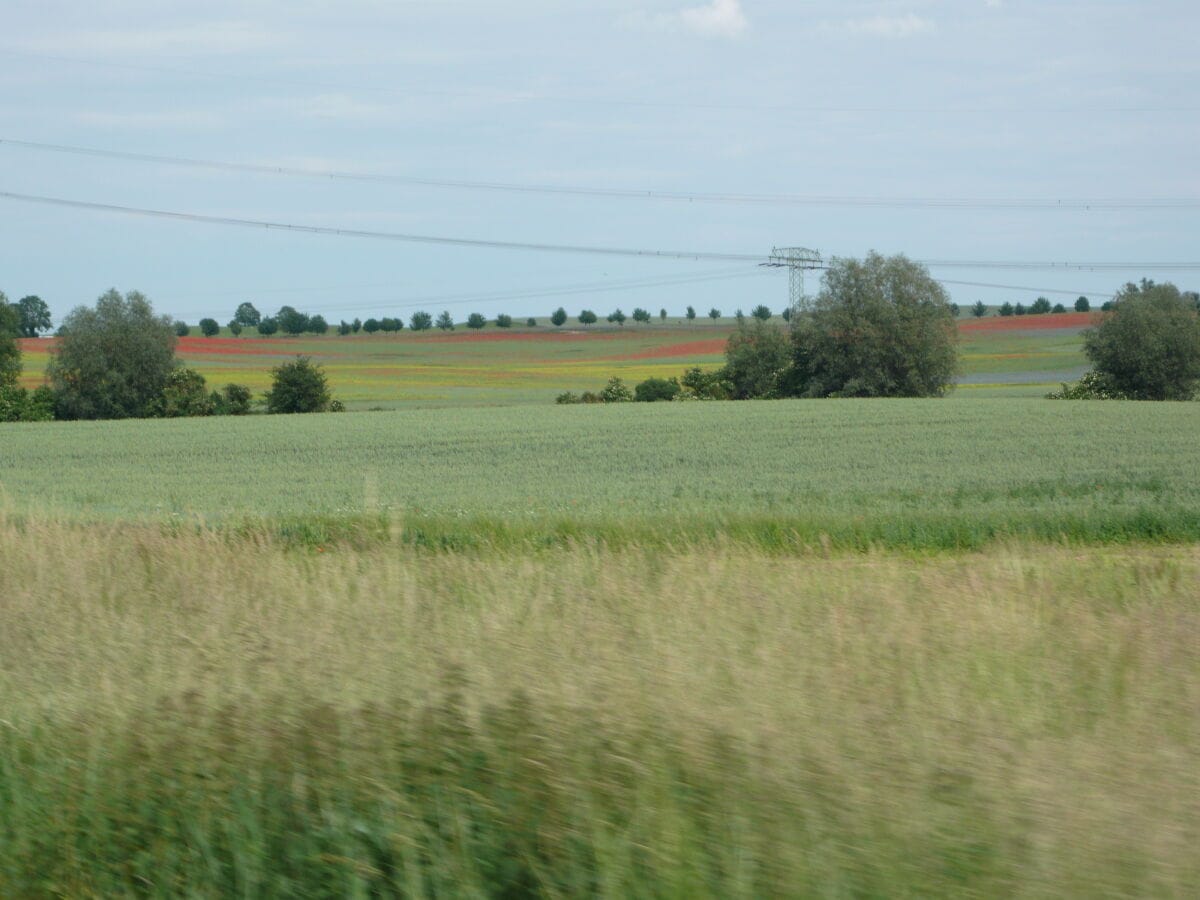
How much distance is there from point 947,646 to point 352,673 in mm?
2915

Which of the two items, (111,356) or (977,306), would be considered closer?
(111,356)

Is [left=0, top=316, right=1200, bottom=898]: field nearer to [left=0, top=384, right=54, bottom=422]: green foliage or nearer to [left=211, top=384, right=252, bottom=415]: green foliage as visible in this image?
[left=211, top=384, right=252, bottom=415]: green foliage

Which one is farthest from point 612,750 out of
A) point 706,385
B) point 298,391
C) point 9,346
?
point 9,346

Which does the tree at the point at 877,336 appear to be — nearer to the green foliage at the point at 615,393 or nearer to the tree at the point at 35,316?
the green foliage at the point at 615,393

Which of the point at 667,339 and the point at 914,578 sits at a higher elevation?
the point at 667,339

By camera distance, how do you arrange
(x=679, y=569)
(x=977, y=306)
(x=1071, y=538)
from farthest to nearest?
(x=977, y=306) < (x=1071, y=538) < (x=679, y=569)

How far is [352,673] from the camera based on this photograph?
5531 mm

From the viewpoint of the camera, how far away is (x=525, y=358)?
98.1m

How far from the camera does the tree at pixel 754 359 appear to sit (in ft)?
248

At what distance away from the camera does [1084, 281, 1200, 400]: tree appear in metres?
67.6

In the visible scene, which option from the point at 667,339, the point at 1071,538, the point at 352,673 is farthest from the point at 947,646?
the point at 667,339

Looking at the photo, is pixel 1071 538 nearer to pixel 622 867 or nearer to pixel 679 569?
pixel 679 569

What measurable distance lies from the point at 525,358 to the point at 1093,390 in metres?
46.0

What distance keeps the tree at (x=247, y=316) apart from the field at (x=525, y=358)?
347cm
